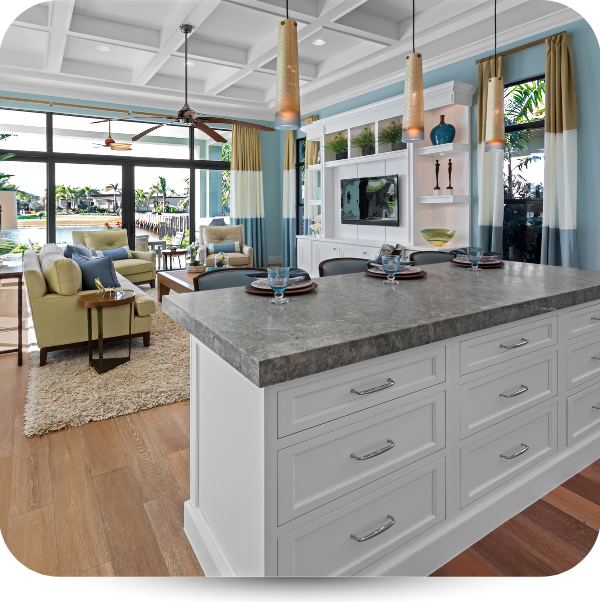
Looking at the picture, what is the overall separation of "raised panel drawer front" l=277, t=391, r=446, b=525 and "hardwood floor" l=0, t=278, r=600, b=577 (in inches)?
17.8

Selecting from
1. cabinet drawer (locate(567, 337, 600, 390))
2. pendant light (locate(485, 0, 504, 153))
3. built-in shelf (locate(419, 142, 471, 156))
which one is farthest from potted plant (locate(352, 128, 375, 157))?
cabinet drawer (locate(567, 337, 600, 390))

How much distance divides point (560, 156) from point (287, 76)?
3430 mm

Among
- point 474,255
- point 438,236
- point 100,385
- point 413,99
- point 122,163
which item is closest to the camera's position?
point 413,99

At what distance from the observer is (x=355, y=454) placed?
1236 mm

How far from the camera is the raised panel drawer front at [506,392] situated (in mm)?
1519

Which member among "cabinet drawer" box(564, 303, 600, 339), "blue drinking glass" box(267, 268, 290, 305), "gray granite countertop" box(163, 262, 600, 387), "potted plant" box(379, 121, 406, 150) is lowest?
"cabinet drawer" box(564, 303, 600, 339)

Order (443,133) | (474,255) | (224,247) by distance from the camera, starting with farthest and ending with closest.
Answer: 1. (224,247)
2. (443,133)
3. (474,255)

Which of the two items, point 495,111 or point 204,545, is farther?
point 495,111

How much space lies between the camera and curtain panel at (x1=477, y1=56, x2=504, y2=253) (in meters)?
4.65

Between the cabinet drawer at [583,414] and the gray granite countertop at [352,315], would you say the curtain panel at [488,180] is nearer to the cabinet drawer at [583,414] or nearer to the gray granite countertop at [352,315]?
the gray granite countertop at [352,315]

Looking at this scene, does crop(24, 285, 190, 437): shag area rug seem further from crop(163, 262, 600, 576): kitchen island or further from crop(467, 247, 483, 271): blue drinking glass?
crop(467, 247, 483, 271): blue drinking glass

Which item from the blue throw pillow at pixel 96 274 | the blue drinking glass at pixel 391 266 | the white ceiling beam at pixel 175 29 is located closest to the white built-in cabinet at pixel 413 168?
the white ceiling beam at pixel 175 29

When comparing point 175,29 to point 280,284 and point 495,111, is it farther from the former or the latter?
point 280,284

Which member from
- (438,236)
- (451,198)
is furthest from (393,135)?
(438,236)
